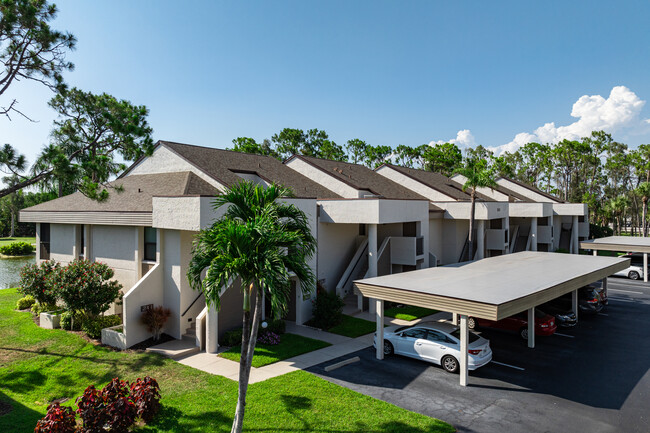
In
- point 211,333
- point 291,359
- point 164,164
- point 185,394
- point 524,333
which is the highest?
point 164,164

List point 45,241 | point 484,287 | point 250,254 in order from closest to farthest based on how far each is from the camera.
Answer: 1. point 250,254
2. point 484,287
3. point 45,241

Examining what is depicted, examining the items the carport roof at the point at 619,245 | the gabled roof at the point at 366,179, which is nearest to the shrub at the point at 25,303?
the gabled roof at the point at 366,179

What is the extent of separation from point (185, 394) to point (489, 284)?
1135 centimetres

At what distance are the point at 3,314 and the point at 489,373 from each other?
23864 millimetres

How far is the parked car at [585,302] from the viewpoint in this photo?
21.0 meters

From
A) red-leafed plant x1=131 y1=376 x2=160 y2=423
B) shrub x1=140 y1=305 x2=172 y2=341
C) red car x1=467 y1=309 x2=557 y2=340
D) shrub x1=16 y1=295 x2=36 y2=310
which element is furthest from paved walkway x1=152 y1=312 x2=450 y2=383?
shrub x1=16 y1=295 x2=36 y2=310

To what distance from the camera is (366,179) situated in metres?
31.1

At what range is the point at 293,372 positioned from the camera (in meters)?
13.6

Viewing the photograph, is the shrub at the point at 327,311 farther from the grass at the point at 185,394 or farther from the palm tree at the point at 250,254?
the palm tree at the point at 250,254

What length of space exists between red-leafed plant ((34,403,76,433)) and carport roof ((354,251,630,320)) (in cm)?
970

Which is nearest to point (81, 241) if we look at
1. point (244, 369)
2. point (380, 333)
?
point (380, 333)

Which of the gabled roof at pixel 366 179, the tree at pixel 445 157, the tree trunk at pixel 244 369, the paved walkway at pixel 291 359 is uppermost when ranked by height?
the tree at pixel 445 157

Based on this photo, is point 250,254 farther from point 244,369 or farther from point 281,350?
point 281,350

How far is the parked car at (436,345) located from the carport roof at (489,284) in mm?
1592
